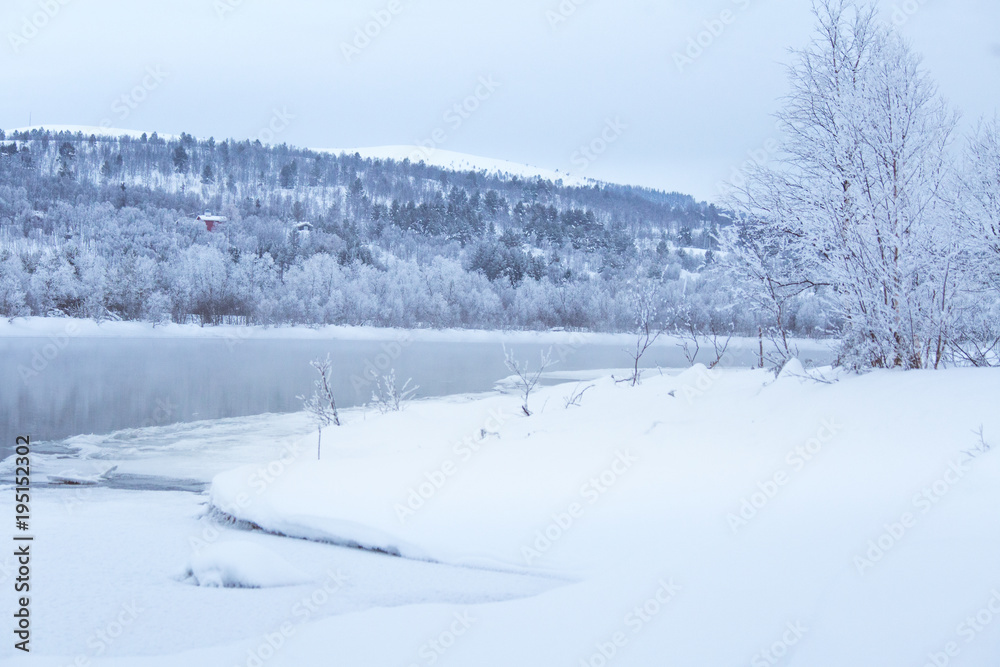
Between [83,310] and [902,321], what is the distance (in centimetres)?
5526

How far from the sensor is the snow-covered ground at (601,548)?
4.25m

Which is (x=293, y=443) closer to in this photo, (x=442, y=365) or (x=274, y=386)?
(x=274, y=386)

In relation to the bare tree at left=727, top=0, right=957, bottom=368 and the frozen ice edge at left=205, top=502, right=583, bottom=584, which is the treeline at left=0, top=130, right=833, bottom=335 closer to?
the bare tree at left=727, top=0, right=957, bottom=368

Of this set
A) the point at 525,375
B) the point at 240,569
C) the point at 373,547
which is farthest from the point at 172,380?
the point at 240,569

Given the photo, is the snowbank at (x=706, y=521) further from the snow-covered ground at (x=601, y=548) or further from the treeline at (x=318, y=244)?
the treeline at (x=318, y=244)

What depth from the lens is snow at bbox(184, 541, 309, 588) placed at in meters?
5.88

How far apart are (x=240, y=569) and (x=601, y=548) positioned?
9.85ft

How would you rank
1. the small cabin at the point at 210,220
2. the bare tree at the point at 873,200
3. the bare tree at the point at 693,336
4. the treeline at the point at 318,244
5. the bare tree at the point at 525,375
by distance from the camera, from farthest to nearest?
1. the small cabin at the point at 210,220
2. the treeline at the point at 318,244
3. the bare tree at the point at 693,336
4. the bare tree at the point at 525,375
5. the bare tree at the point at 873,200

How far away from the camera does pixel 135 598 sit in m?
5.59

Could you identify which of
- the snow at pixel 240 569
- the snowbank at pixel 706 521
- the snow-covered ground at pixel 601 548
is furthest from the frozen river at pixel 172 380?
the snow at pixel 240 569

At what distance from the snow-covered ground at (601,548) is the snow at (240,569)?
0.02m

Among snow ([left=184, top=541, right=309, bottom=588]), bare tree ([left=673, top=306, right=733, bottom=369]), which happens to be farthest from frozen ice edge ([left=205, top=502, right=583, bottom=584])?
bare tree ([left=673, top=306, right=733, bottom=369])

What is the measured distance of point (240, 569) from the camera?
5.91 metres

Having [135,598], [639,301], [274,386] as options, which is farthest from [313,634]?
[274,386]
